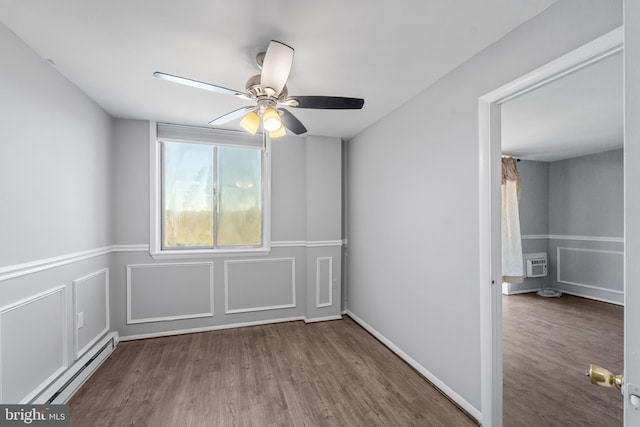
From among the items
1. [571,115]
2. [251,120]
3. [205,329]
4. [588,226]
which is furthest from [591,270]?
[205,329]

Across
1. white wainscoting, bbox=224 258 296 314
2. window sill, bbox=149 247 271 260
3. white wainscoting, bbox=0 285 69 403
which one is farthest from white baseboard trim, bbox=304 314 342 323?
white wainscoting, bbox=0 285 69 403

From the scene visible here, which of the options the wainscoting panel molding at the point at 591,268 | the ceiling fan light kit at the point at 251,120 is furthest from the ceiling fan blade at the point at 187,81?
the wainscoting panel molding at the point at 591,268

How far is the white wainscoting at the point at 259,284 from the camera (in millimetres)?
3479

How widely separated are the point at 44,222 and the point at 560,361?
4.46m

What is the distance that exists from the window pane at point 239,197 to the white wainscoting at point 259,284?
0.34 meters

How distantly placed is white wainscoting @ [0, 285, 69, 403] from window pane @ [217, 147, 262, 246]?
1.73 meters

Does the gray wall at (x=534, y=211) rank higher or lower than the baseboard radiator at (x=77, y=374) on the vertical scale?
higher

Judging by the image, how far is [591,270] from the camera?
184 inches

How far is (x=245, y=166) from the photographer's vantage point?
372 centimetres

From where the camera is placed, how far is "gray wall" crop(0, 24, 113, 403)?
5.44 ft

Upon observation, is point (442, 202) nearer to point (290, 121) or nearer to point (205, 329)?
point (290, 121)

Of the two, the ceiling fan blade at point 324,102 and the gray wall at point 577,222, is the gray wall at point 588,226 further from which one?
the ceiling fan blade at point 324,102

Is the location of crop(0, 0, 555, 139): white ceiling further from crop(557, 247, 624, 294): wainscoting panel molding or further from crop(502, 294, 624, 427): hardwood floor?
crop(557, 247, 624, 294): wainscoting panel molding

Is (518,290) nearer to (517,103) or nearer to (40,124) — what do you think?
(517,103)
